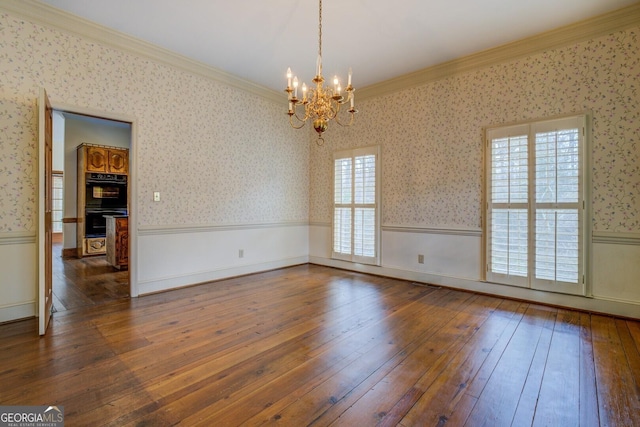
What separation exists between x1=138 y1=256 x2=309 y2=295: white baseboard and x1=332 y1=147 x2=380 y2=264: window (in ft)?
3.66

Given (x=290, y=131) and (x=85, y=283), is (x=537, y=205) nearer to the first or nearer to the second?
(x=290, y=131)

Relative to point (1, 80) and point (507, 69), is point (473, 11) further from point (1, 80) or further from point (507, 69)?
point (1, 80)

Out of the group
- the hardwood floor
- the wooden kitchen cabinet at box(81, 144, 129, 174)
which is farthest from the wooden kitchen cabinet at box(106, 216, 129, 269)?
the hardwood floor

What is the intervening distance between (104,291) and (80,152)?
15.4 feet

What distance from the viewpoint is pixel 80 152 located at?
7.08 metres

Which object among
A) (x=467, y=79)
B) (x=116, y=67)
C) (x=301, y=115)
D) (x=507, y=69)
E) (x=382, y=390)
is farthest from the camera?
(x=301, y=115)

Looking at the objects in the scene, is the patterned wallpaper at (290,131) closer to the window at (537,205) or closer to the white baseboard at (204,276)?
the window at (537,205)

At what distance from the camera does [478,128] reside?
4082 mm

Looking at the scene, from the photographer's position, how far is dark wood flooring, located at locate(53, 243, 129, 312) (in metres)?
3.68

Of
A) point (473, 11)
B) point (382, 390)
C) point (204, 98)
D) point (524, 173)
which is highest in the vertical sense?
point (473, 11)

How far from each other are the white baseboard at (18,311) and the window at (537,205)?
523cm

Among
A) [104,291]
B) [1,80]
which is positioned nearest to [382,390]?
[104,291]

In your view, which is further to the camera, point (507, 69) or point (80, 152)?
point (80, 152)

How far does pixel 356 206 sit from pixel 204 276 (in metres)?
2.69
